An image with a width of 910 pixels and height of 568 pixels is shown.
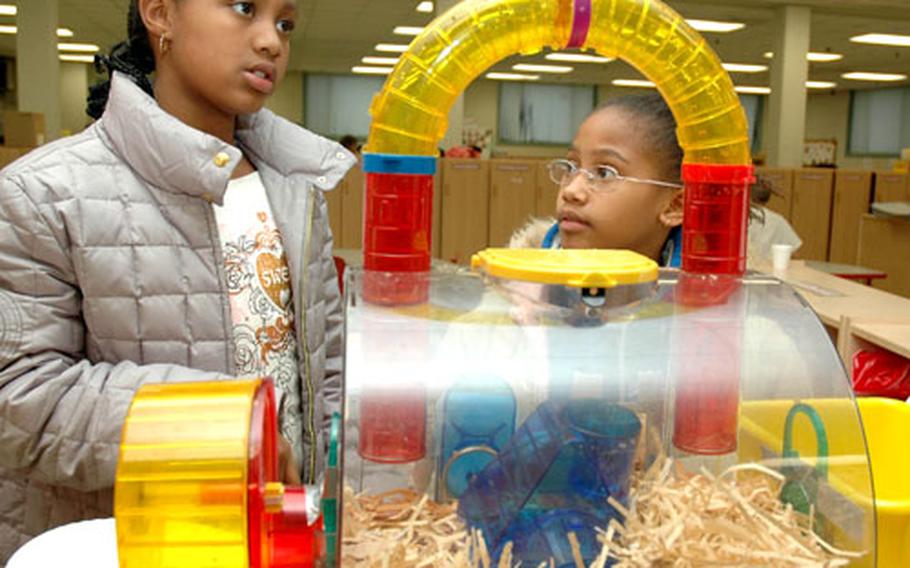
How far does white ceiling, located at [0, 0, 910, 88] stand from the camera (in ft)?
29.1

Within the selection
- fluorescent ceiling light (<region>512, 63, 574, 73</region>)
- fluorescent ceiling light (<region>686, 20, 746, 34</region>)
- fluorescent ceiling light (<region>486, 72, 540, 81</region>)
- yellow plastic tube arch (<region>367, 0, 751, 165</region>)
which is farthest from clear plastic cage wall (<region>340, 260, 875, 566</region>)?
fluorescent ceiling light (<region>486, 72, 540, 81</region>)

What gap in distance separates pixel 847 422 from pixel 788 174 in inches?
235

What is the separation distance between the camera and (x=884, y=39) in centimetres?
1081

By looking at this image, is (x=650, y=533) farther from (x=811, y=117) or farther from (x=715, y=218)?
(x=811, y=117)

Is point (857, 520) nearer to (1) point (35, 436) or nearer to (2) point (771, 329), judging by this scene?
(2) point (771, 329)

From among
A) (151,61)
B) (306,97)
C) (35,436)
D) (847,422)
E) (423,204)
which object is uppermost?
(306,97)

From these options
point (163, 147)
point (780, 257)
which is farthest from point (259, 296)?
point (780, 257)

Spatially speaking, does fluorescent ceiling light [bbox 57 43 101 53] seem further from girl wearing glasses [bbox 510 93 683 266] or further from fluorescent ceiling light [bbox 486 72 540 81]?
girl wearing glasses [bbox 510 93 683 266]

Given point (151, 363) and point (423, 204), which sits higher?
point (423, 204)

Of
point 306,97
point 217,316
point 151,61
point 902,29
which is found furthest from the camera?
point 306,97

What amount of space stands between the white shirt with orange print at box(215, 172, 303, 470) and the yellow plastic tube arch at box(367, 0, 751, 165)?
0.54m

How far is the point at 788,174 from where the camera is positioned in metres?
6.29

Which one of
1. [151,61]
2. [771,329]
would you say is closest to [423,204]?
[771,329]

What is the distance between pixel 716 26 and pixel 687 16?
2.85 feet
